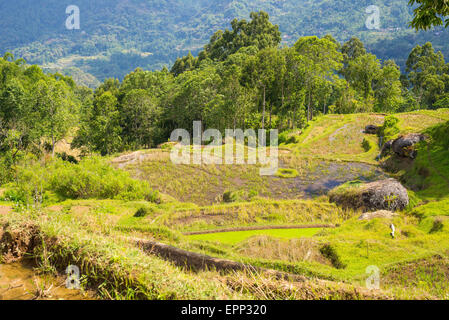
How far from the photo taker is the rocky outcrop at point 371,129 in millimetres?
34791

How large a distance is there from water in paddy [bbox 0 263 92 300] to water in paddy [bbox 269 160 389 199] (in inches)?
633

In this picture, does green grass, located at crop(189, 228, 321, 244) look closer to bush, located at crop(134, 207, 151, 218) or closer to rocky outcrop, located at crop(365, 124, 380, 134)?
bush, located at crop(134, 207, 151, 218)

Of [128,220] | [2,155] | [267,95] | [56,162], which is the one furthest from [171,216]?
[267,95]

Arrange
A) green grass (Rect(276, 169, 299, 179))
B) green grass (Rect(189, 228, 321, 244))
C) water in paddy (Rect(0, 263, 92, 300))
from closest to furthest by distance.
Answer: water in paddy (Rect(0, 263, 92, 300)) → green grass (Rect(189, 228, 321, 244)) → green grass (Rect(276, 169, 299, 179))

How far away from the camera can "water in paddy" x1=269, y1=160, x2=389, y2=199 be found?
67.5 ft

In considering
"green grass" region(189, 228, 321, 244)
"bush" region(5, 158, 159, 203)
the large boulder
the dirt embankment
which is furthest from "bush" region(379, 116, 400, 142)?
the dirt embankment

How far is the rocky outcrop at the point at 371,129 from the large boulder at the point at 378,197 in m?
21.8

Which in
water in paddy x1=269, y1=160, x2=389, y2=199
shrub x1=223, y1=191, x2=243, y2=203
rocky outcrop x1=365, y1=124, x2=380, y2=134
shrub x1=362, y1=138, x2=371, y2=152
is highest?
rocky outcrop x1=365, y1=124, x2=380, y2=134

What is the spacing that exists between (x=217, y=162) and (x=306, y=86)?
20.9 metres

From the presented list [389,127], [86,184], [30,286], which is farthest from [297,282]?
[389,127]

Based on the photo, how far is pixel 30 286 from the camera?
482 centimetres

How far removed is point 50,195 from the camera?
18.0 metres

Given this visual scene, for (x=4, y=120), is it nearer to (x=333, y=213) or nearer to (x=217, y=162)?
(x=217, y=162)

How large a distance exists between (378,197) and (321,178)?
888 centimetres
